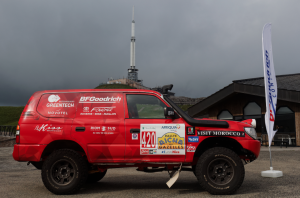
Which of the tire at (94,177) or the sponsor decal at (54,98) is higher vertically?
the sponsor decal at (54,98)

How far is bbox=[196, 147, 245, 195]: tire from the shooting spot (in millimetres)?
5277

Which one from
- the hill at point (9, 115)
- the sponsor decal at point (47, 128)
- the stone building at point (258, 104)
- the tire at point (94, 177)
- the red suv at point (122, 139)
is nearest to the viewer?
the red suv at point (122, 139)

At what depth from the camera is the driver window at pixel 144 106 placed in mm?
5650

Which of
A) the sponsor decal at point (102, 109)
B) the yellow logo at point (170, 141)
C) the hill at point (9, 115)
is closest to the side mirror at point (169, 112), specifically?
the yellow logo at point (170, 141)

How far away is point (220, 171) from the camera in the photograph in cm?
540

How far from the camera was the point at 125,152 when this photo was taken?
17.8 ft

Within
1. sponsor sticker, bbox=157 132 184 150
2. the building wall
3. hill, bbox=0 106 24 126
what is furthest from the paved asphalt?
hill, bbox=0 106 24 126

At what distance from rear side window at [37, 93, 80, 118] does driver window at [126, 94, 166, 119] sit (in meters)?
1.18

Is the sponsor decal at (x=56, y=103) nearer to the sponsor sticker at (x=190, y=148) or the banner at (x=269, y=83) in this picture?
the sponsor sticker at (x=190, y=148)

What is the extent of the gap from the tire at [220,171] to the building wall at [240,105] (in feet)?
48.2

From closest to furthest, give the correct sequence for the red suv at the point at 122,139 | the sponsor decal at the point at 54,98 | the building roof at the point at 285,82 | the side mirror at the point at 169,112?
the side mirror at the point at 169,112 < the red suv at the point at 122,139 < the sponsor decal at the point at 54,98 < the building roof at the point at 285,82

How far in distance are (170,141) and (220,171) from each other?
117cm

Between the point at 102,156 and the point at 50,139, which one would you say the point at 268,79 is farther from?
the point at 50,139

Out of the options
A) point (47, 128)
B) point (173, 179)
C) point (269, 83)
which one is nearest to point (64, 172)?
point (47, 128)
